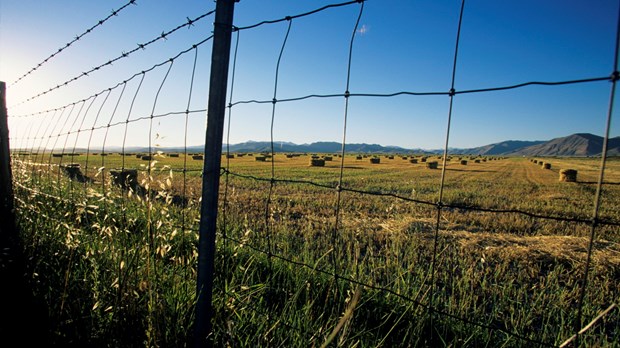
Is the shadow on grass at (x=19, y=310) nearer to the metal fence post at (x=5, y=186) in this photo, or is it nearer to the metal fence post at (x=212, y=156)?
the metal fence post at (x=5, y=186)

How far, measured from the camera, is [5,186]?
11.8ft

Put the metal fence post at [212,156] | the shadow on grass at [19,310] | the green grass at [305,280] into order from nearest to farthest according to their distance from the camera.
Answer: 1. the metal fence post at [212,156]
2. the green grass at [305,280]
3. the shadow on grass at [19,310]

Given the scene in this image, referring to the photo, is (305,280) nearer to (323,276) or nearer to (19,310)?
(323,276)

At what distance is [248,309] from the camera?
2.20 m

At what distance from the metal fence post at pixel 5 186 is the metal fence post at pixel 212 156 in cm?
270

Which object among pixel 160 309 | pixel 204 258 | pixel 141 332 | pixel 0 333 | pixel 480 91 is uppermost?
pixel 480 91

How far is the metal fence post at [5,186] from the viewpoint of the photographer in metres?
3.41

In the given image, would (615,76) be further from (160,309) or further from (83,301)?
(83,301)

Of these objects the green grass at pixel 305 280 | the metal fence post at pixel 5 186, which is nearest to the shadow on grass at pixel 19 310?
the green grass at pixel 305 280

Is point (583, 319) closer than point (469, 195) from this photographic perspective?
Yes

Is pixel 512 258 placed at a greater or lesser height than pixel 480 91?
lesser

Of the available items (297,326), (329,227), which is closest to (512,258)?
(329,227)

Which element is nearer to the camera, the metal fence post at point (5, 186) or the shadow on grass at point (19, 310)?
the shadow on grass at point (19, 310)

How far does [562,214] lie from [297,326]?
9.26 m
